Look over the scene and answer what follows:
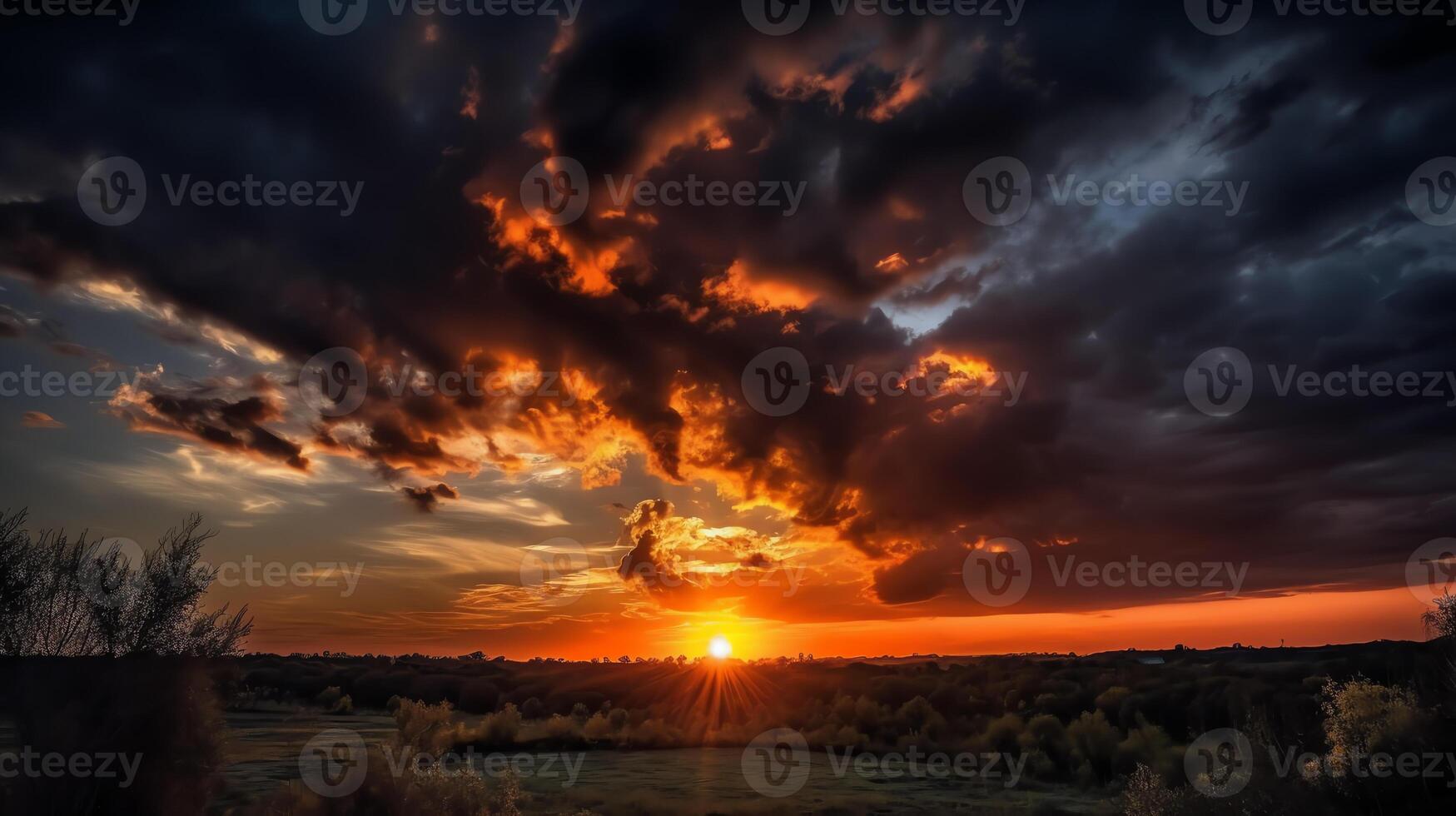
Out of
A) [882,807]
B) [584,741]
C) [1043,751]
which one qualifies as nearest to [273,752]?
[584,741]

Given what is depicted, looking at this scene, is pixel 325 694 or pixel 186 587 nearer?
pixel 186 587

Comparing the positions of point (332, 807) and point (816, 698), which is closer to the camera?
point (332, 807)

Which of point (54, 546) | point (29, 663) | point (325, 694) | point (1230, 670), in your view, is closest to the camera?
point (29, 663)

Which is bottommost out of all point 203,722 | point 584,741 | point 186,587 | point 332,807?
point 584,741

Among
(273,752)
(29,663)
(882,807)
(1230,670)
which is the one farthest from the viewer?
(1230,670)

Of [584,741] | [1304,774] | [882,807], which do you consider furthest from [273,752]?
[1304,774]

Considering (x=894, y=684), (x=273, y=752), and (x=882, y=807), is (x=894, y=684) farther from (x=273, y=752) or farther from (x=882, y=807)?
(x=273, y=752)

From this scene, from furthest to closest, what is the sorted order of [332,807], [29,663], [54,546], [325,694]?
[325,694], [54,546], [29,663], [332,807]

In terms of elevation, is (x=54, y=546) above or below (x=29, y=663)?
above

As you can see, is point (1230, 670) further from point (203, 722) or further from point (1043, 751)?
point (203, 722)
